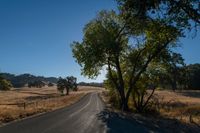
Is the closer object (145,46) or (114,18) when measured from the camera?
(145,46)

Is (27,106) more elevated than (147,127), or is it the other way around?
(27,106)

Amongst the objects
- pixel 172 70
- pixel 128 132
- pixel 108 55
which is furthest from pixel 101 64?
pixel 128 132

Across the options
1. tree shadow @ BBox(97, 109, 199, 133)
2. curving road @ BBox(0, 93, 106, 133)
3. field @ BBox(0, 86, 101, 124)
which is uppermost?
field @ BBox(0, 86, 101, 124)

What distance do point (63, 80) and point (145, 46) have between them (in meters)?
119

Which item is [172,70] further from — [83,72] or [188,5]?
[188,5]

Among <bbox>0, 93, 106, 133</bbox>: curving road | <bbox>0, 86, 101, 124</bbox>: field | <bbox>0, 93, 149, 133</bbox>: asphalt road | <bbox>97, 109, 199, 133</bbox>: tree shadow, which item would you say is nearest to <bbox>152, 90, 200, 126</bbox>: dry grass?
<bbox>97, 109, 199, 133</bbox>: tree shadow

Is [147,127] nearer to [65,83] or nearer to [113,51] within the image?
[113,51]

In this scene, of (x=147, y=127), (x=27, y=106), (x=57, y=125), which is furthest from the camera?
(x=27, y=106)

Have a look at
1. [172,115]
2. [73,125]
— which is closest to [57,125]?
[73,125]

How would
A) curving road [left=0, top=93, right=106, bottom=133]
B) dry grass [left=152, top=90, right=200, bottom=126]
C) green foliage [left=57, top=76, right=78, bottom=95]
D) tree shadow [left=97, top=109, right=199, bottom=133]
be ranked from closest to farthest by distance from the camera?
curving road [left=0, top=93, right=106, bottom=133] → tree shadow [left=97, top=109, right=199, bottom=133] → dry grass [left=152, top=90, right=200, bottom=126] → green foliage [left=57, top=76, right=78, bottom=95]

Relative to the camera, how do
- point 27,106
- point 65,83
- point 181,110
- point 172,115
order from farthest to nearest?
point 65,83 < point 27,106 < point 181,110 < point 172,115

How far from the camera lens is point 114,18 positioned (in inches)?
1841

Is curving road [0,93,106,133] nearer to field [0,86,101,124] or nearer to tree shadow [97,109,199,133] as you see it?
tree shadow [97,109,199,133]

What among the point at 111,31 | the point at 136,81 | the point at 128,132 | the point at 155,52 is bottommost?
the point at 128,132
